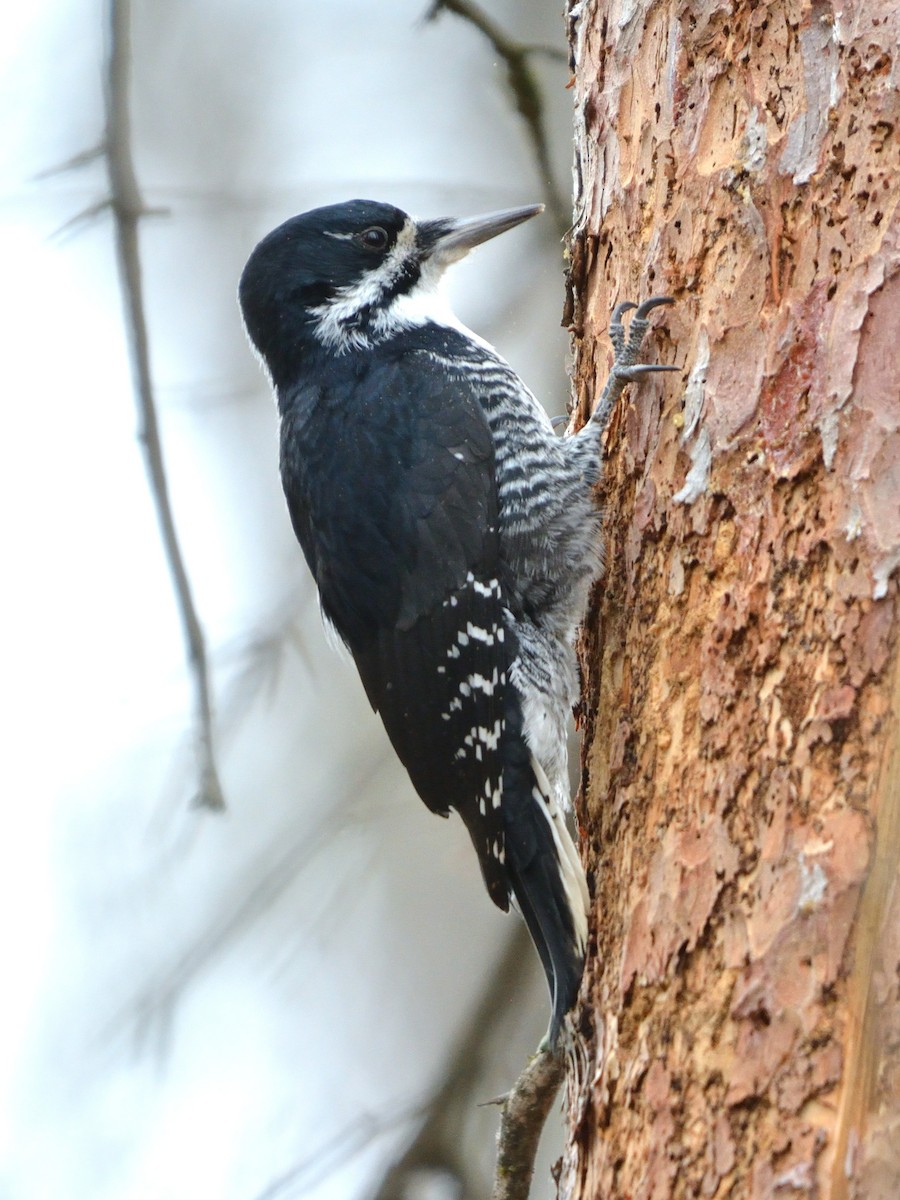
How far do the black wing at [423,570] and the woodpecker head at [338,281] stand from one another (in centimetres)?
33

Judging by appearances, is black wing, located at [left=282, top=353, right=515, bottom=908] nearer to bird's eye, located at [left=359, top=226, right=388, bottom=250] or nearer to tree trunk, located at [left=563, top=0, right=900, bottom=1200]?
tree trunk, located at [left=563, top=0, right=900, bottom=1200]

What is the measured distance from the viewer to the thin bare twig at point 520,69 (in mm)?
3500

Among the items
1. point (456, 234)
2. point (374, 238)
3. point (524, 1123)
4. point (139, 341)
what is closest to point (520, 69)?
point (456, 234)

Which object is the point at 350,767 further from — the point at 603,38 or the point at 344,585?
the point at 603,38

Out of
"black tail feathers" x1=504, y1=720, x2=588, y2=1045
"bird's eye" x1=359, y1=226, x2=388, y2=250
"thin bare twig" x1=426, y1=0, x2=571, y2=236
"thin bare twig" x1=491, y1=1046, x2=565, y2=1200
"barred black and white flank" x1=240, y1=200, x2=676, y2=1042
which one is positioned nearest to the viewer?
"thin bare twig" x1=491, y1=1046, x2=565, y2=1200

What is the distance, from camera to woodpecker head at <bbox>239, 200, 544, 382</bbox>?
3229 mm

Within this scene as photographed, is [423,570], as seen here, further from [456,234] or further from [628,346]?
[456,234]

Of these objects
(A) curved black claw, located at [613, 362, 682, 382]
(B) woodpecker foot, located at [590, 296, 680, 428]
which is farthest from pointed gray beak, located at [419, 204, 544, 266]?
(A) curved black claw, located at [613, 362, 682, 382]

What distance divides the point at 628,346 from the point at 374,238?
1136 mm

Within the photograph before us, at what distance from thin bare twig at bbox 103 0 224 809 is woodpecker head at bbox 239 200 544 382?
0.29 m

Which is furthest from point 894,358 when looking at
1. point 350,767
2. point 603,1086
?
point 350,767

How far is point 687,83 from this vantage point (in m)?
2.41

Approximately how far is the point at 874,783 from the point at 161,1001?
3.06 m

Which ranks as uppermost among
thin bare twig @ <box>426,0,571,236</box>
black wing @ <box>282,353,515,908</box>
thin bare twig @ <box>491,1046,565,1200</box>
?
thin bare twig @ <box>426,0,571,236</box>
